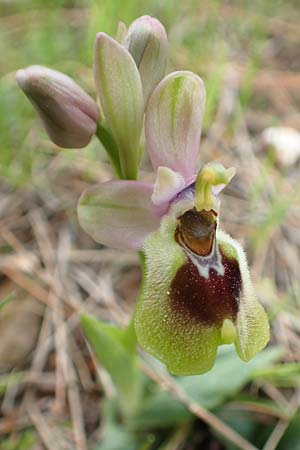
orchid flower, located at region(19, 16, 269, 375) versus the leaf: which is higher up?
orchid flower, located at region(19, 16, 269, 375)

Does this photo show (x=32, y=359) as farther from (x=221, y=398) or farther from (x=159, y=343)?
(x=159, y=343)

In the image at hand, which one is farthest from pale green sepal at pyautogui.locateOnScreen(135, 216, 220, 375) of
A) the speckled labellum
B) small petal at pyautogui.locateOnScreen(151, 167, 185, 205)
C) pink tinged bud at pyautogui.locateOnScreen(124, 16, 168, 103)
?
pink tinged bud at pyautogui.locateOnScreen(124, 16, 168, 103)

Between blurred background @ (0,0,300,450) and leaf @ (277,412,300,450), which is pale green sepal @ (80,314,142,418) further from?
leaf @ (277,412,300,450)

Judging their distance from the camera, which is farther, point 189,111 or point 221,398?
point 221,398

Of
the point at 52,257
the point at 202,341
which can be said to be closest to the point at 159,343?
the point at 202,341

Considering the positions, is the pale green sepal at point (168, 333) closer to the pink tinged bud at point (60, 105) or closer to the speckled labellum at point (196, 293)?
the speckled labellum at point (196, 293)

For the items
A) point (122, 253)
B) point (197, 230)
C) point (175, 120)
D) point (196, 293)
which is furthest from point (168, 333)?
point (122, 253)
